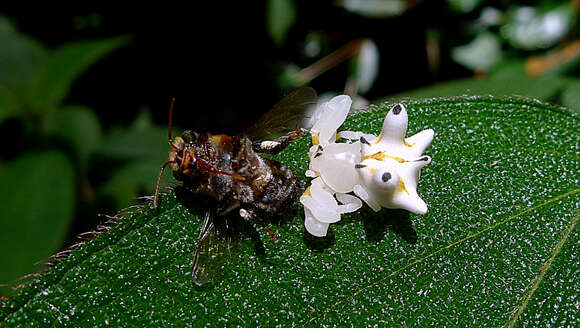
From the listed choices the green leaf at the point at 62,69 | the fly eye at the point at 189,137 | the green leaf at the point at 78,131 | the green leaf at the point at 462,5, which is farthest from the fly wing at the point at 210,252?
the green leaf at the point at 462,5

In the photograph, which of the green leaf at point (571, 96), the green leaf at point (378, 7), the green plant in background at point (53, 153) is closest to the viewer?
the green leaf at point (571, 96)

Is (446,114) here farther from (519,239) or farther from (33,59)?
(33,59)

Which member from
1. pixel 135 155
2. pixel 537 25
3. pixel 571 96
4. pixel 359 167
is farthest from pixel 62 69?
pixel 537 25

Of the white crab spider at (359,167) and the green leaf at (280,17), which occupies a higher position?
the green leaf at (280,17)

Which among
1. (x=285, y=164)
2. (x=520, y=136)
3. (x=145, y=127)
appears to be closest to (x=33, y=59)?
(x=145, y=127)

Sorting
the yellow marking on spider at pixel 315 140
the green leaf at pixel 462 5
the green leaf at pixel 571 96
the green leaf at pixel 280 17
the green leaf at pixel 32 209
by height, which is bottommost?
the green leaf at pixel 32 209

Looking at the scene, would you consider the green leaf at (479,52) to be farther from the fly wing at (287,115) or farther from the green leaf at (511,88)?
the fly wing at (287,115)

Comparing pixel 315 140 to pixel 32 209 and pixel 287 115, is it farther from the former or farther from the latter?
pixel 32 209
